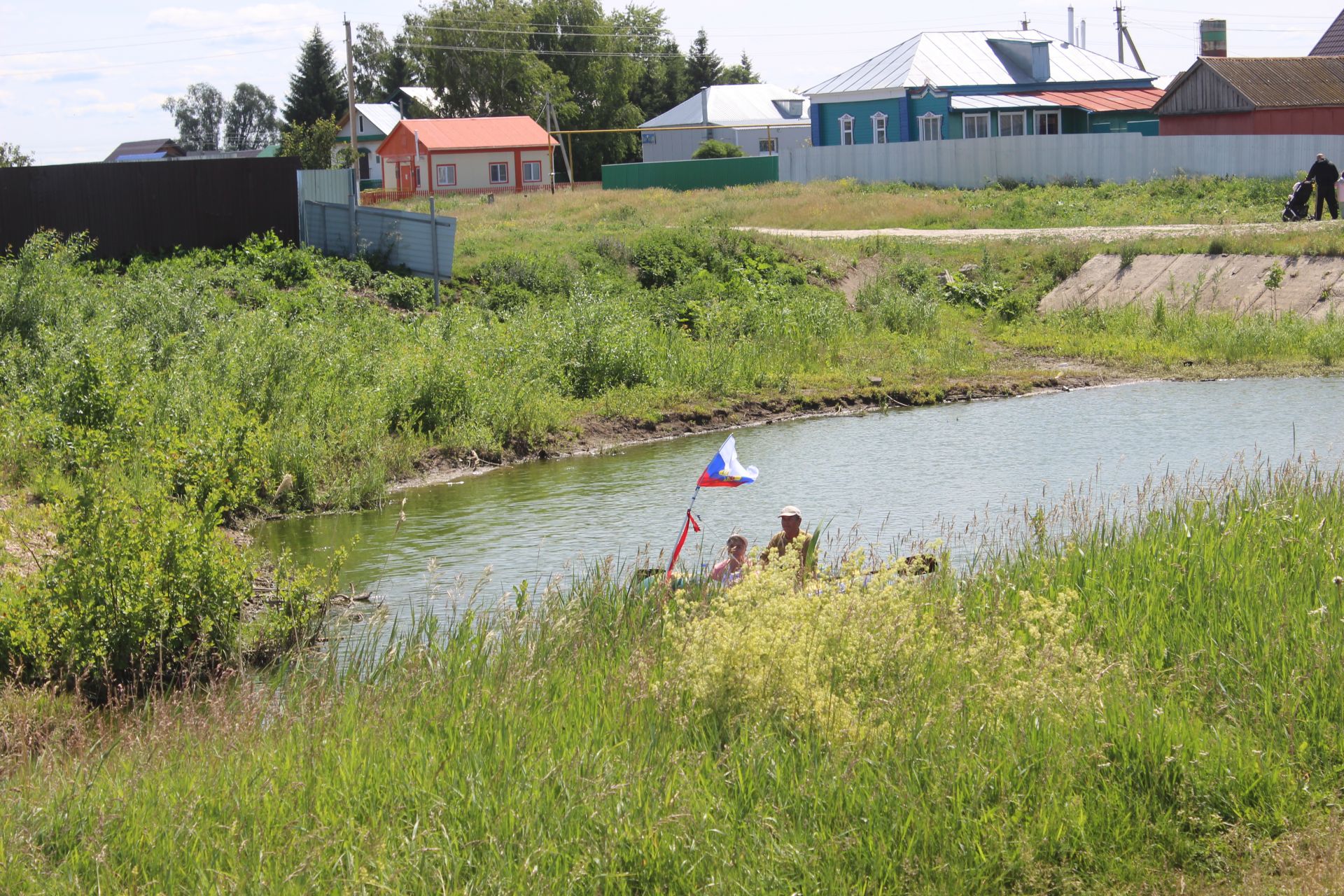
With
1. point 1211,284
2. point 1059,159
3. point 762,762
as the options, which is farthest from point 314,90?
point 762,762

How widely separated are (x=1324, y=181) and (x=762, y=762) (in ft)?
102

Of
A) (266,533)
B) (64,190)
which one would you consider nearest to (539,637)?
(266,533)

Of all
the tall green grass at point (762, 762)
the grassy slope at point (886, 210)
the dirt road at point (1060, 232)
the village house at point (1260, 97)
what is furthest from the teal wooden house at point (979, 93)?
the tall green grass at point (762, 762)

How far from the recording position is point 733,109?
80125mm

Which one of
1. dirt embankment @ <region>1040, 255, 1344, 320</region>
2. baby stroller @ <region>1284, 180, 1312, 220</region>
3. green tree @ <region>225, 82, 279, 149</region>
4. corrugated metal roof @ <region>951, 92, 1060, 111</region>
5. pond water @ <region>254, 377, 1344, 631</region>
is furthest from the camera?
green tree @ <region>225, 82, 279, 149</region>

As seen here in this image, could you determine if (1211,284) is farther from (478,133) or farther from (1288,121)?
(478,133)

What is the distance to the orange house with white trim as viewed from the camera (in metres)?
69.6

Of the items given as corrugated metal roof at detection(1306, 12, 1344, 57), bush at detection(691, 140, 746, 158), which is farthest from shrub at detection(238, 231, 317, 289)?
corrugated metal roof at detection(1306, 12, 1344, 57)

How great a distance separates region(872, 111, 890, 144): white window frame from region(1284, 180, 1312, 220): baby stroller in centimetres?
2926

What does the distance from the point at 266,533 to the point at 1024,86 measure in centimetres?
5307

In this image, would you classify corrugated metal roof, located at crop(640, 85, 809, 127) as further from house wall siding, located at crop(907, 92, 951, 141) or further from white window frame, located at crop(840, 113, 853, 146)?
house wall siding, located at crop(907, 92, 951, 141)

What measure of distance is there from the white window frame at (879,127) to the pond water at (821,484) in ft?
132

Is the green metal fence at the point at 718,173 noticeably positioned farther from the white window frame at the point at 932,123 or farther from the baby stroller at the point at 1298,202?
the baby stroller at the point at 1298,202

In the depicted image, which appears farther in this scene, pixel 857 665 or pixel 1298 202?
pixel 1298 202
